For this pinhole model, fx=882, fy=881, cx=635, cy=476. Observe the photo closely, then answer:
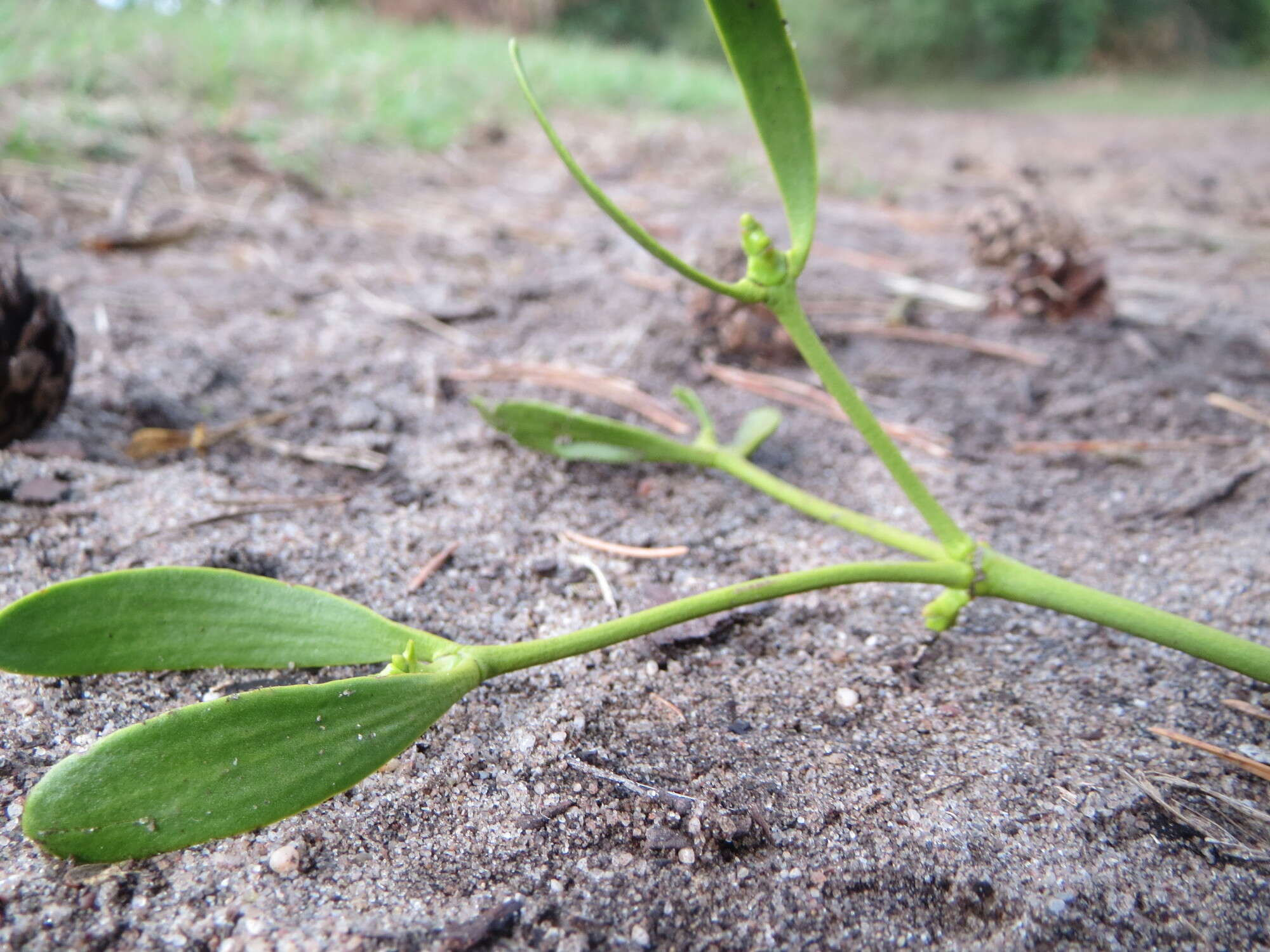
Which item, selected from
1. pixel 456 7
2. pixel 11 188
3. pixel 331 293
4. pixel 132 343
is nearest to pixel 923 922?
pixel 132 343

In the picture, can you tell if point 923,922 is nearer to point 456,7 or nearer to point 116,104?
point 116,104

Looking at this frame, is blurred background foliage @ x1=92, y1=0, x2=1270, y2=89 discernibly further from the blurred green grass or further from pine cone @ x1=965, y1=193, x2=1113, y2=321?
pine cone @ x1=965, y1=193, x2=1113, y2=321

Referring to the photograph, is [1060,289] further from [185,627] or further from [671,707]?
[185,627]

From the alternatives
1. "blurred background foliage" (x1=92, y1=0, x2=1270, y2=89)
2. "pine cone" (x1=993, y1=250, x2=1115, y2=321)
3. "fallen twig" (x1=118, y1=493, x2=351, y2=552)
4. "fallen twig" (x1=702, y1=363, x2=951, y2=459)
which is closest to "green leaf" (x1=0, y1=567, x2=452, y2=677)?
"fallen twig" (x1=118, y1=493, x2=351, y2=552)

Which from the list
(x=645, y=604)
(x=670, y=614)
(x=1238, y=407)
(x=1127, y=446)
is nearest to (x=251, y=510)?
(x=645, y=604)

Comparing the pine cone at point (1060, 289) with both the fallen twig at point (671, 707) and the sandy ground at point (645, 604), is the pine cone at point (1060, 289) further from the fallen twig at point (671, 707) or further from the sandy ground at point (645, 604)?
the fallen twig at point (671, 707)

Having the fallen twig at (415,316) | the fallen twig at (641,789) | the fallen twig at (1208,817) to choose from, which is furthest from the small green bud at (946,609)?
the fallen twig at (415,316)

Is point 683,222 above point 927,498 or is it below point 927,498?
below
